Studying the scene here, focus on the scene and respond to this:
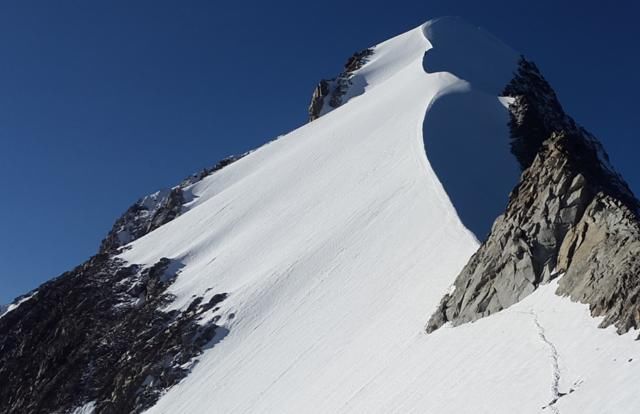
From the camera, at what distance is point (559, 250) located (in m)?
19.6

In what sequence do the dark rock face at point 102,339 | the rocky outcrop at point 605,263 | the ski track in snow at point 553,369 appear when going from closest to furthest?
the ski track in snow at point 553,369, the rocky outcrop at point 605,263, the dark rock face at point 102,339

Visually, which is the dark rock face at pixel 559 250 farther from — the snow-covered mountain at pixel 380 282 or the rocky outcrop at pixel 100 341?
the rocky outcrop at pixel 100 341

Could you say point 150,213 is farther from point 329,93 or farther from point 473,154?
point 473,154

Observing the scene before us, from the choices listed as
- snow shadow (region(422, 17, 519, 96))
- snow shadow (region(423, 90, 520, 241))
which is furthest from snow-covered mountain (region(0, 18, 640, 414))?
snow shadow (region(422, 17, 519, 96))

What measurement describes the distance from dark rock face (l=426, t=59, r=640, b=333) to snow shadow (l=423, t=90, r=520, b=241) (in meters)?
6.68

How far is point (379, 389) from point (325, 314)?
8.78 m

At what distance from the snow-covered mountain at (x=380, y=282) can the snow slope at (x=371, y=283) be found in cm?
10

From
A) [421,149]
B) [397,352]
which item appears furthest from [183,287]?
[397,352]

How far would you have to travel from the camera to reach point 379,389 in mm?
20141

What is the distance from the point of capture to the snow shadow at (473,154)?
3331cm

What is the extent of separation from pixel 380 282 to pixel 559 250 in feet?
33.7

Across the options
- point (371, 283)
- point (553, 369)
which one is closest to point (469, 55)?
point (371, 283)

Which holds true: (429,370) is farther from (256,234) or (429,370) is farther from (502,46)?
(502,46)

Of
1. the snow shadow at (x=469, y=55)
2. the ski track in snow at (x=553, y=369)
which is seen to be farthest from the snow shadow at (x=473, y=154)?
the ski track in snow at (x=553, y=369)
